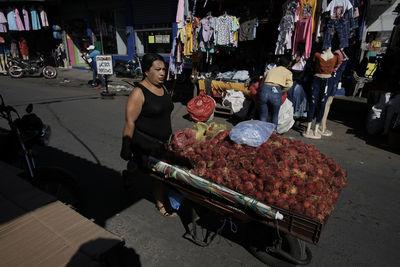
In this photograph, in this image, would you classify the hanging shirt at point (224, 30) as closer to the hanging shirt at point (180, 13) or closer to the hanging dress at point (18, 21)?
the hanging shirt at point (180, 13)

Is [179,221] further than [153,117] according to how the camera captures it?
Yes

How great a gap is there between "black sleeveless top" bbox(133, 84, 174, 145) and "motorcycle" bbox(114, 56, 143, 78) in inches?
470

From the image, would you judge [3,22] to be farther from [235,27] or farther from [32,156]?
[32,156]

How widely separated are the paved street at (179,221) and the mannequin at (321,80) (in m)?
0.49

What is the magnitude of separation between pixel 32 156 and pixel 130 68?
12.6 m

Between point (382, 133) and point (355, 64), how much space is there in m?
5.35

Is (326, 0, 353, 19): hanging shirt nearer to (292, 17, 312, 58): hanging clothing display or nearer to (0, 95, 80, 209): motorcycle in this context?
(292, 17, 312, 58): hanging clothing display

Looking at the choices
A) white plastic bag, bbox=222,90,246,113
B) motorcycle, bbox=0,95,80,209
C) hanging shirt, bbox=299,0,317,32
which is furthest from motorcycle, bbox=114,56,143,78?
motorcycle, bbox=0,95,80,209

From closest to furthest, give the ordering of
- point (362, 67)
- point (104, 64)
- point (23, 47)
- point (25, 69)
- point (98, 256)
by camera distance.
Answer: point (98, 256) → point (104, 64) → point (362, 67) → point (25, 69) → point (23, 47)

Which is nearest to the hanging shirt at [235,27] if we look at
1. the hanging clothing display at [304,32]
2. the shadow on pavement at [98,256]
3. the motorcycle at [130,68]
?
the hanging clothing display at [304,32]

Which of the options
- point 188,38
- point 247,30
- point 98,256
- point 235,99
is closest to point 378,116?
point 235,99

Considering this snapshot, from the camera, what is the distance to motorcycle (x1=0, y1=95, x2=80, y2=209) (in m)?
2.92

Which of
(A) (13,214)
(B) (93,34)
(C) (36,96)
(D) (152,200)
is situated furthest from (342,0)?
(B) (93,34)

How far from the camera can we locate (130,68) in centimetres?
1467
